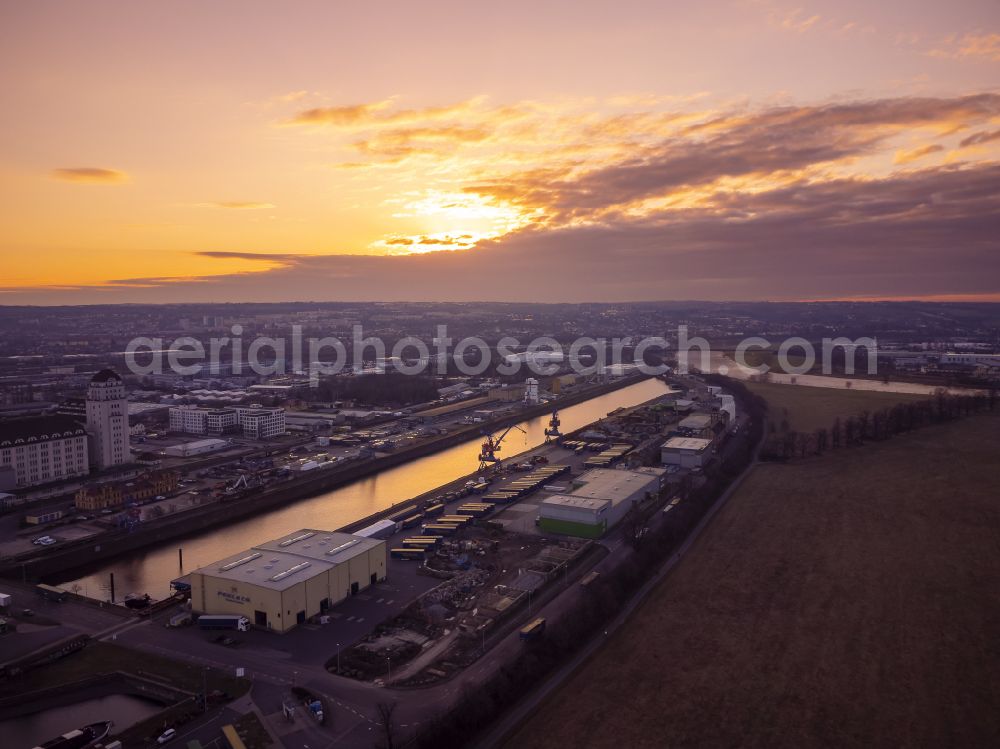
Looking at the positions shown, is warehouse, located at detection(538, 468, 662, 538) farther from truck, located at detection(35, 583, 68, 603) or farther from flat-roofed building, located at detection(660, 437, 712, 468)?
truck, located at detection(35, 583, 68, 603)

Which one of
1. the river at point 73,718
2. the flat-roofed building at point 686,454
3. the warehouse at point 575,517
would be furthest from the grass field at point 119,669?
the flat-roofed building at point 686,454

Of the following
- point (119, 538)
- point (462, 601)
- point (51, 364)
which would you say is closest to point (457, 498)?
point (462, 601)

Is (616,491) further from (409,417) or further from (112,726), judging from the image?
(409,417)

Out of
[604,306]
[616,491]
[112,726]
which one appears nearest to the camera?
[112,726]

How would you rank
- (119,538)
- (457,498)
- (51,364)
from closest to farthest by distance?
(119,538)
(457,498)
(51,364)

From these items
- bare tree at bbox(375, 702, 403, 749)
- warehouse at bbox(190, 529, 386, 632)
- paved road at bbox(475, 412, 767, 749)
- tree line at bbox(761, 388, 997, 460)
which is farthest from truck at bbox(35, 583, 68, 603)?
tree line at bbox(761, 388, 997, 460)

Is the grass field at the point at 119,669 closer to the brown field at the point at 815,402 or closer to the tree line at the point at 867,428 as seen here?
the tree line at the point at 867,428
